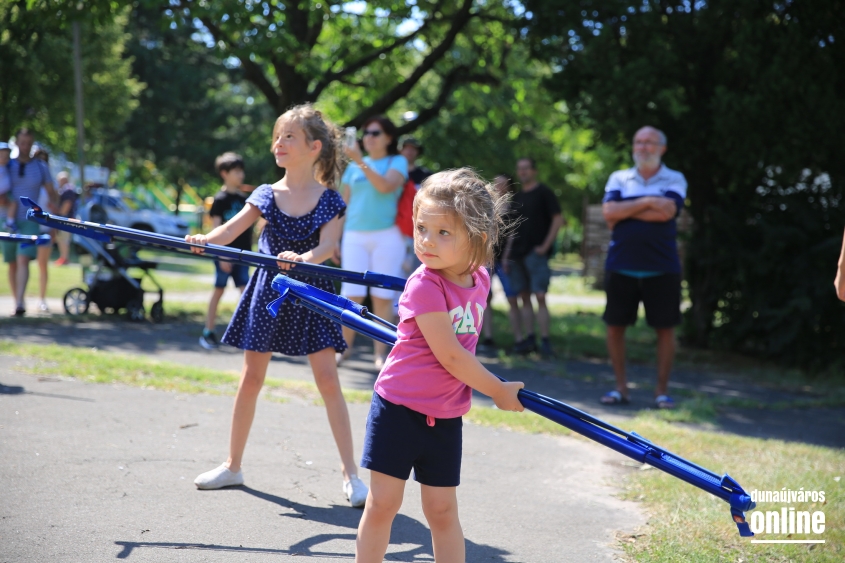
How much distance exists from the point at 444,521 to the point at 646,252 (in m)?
4.27

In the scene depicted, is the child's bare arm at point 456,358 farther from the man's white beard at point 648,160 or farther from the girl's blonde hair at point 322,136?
the man's white beard at point 648,160

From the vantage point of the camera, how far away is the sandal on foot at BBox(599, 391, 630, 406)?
6.66m

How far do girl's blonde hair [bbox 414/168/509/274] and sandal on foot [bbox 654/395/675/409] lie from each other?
14.1 feet

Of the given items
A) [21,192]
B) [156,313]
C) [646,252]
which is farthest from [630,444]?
[21,192]

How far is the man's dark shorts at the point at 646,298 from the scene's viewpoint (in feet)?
21.6

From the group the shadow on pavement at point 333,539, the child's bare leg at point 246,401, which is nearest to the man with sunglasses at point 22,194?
the child's bare leg at point 246,401

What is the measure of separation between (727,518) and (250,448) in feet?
8.45

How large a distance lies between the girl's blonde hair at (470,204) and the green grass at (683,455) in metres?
1.61

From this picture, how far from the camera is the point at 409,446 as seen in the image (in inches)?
106

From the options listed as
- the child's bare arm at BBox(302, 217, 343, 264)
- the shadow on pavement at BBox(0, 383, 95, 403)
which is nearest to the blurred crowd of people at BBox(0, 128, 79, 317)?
the shadow on pavement at BBox(0, 383, 95, 403)

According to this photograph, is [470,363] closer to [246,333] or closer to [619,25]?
[246,333]

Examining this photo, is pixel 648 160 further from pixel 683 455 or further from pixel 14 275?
pixel 14 275

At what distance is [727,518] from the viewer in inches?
155

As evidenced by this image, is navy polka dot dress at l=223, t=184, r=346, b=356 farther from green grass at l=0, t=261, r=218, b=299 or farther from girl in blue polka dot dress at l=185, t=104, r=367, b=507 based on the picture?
green grass at l=0, t=261, r=218, b=299
